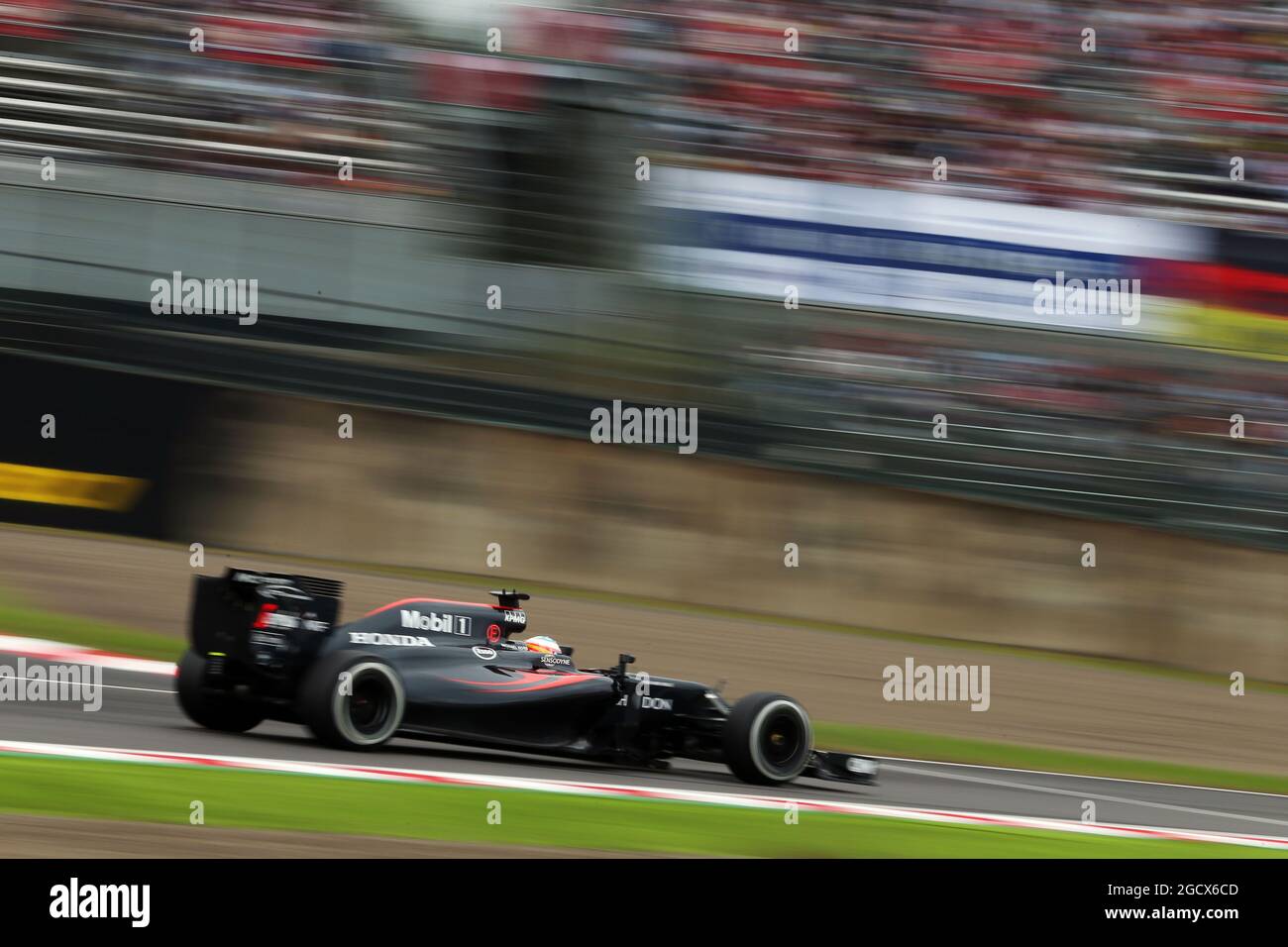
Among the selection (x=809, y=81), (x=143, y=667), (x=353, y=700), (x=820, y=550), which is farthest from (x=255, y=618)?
(x=809, y=81)

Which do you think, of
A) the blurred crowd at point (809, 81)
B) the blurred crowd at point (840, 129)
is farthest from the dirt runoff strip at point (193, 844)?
the blurred crowd at point (809, 81)

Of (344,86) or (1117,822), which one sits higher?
(344,86)

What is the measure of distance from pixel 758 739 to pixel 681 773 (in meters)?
→ 0.55

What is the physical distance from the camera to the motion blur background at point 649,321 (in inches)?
515

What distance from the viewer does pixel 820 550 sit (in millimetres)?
13820

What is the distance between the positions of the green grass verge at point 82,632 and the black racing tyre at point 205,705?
9.53ft

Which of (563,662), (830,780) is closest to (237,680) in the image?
(563,662)

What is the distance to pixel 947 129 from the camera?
15258 mm

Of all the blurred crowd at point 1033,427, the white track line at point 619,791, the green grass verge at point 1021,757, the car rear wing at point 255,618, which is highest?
the blurred crowd at point 1033,427

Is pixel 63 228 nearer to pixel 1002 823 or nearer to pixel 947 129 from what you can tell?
pixel 947 129

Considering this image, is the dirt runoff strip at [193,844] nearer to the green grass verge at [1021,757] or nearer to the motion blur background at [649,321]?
the green grass verge at [1021,757]

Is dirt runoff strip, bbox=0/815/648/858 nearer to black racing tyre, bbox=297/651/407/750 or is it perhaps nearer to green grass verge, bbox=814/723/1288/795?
black racing tyre, bbox=297/651/407/750

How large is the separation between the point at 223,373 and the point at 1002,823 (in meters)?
7.81
